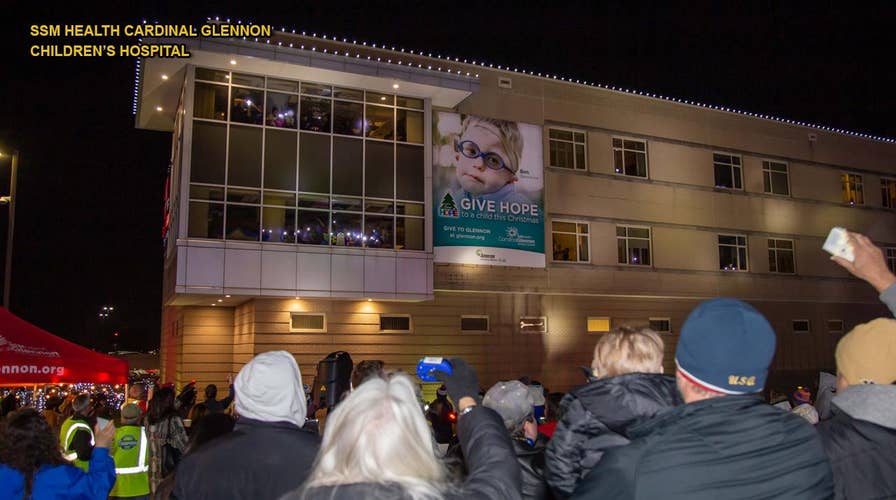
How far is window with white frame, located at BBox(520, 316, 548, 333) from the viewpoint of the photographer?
2388 centimetres

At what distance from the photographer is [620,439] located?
2.62 meters

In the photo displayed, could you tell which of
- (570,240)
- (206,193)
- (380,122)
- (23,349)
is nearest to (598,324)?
(570,240)

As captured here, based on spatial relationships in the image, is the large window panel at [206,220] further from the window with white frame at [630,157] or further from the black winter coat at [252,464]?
the black winter coat at [252,464]

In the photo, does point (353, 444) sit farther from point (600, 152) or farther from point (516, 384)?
point (600, 152)

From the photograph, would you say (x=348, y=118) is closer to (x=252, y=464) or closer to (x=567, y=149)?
(x=567, y=149)

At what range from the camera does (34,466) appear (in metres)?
4.35

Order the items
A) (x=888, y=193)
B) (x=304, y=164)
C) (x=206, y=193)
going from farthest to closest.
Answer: (x=888, y=193)
(x=304, y=164)
(x=206, y=193)

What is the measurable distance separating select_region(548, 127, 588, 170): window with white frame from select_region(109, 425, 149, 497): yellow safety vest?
18931mm

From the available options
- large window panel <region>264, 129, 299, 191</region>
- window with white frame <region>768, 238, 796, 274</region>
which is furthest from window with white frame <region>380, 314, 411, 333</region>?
window with white frame <region>768, 238, 796, 274</region>

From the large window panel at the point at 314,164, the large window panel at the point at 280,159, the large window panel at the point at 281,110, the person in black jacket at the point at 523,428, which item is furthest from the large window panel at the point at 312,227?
the person in black jacket at the point at 523,428

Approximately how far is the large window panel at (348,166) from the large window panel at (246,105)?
243cm

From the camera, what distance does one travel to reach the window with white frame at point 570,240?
24.5m

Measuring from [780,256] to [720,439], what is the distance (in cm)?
3001

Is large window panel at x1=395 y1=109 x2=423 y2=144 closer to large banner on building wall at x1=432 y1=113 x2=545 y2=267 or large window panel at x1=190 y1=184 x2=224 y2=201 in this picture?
large banner on building wall at x1=432 y1=113 x2=545 y2=267
